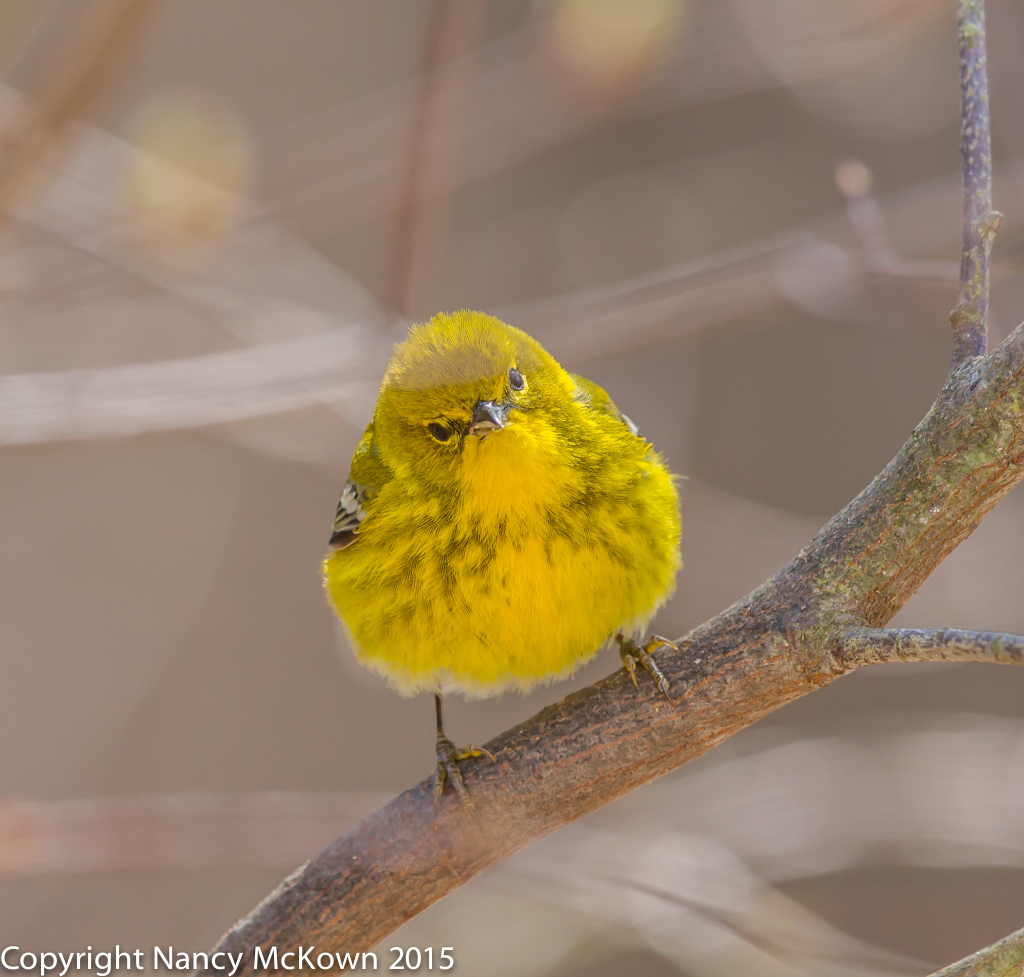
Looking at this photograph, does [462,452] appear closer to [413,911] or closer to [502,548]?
[502,548]

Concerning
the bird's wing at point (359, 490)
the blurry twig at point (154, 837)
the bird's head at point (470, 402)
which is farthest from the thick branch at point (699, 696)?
the bird's wing at point (359, 490)

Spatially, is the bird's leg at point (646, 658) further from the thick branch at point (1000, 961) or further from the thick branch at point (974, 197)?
the thick branch at point (974, 197)

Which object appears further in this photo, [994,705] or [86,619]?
[86,619]

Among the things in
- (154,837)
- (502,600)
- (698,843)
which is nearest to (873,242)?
(502,600)

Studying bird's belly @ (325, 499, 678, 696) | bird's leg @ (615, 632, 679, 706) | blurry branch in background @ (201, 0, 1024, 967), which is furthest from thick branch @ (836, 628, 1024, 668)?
bird's belly @ (325, 499, 678, 696)

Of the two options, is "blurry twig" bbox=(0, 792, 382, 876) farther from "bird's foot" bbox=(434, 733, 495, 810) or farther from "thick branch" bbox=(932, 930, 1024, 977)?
"thick branch" bbox=(932, 930, 1024, 977)

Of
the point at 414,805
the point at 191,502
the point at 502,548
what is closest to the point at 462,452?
the point at 502,548

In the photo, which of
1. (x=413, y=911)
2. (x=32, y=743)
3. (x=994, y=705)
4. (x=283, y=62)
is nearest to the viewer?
(x=413, y=911)
